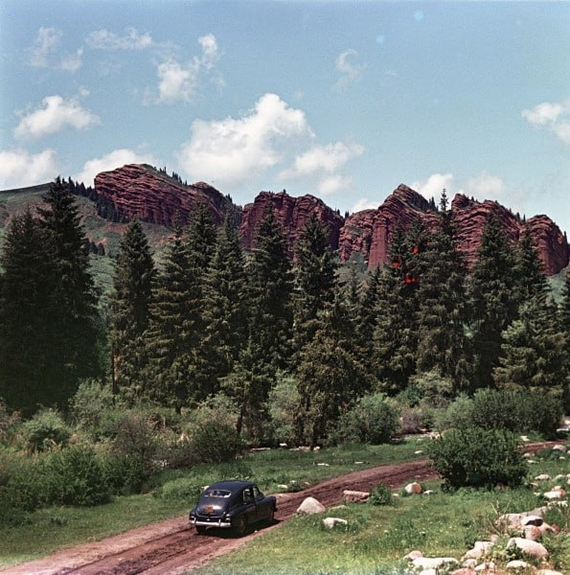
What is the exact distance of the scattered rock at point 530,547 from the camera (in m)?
11.8

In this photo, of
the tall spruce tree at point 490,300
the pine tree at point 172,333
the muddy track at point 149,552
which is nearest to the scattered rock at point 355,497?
the muddy track at point 149,552

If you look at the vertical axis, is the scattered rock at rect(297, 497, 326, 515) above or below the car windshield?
below

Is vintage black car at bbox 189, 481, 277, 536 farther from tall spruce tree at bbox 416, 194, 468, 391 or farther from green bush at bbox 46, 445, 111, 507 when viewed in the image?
tall spruce tree at bbox 416, 194, 468, 391

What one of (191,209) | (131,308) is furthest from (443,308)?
(191,209)

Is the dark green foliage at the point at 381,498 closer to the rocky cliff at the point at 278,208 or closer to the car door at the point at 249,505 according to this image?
the car door at the point at 249,505

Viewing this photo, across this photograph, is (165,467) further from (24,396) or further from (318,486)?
(24,396)

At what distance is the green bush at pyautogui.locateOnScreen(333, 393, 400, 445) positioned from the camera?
39.3m

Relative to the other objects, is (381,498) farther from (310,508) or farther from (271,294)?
(271,294)

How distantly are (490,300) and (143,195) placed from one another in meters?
84.6

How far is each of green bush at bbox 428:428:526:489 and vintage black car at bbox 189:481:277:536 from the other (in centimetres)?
718

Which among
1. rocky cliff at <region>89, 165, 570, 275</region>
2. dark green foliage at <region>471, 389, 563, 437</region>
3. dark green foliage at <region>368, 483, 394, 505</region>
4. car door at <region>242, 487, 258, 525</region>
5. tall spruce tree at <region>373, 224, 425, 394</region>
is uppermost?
rocky cliff at <region>89, 165, 570, 275</region>

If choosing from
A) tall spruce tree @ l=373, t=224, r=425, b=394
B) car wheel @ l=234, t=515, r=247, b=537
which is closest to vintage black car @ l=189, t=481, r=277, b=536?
car wheel @ l=234, t=515, r=247, b=537

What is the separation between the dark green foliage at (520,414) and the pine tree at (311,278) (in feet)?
51.3

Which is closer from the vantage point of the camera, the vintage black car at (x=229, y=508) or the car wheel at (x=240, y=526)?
the vintage black car at (x=229, y=508)
